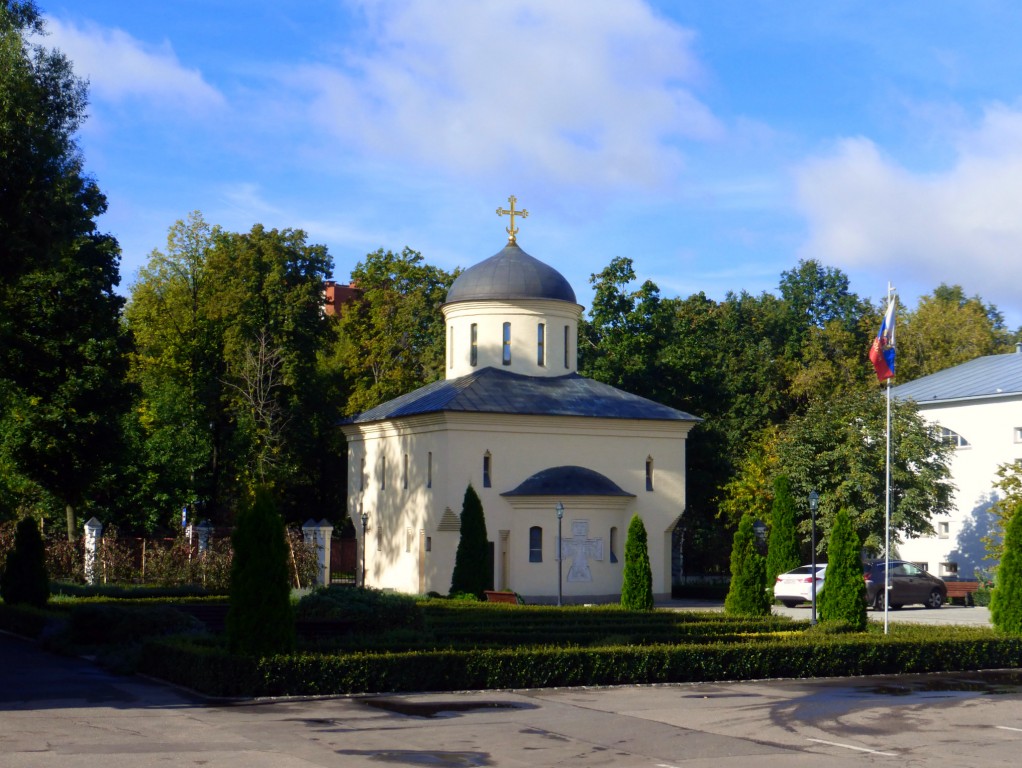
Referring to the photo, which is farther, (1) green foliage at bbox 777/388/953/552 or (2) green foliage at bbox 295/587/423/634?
(1) green foliage at bbox 777/388/953/552

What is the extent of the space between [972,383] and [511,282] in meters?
18.1

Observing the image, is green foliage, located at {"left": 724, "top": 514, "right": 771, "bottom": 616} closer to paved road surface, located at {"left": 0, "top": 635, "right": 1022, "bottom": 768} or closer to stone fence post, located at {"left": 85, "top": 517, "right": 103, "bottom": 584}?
paved road surface, located at {"left": 0, "top": 635, "right": 1022, "bottom": 768}

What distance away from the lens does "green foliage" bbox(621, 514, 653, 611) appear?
1153 inches

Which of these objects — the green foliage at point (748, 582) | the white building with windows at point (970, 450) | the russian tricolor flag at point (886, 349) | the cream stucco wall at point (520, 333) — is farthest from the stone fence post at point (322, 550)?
the russian tricolor flag at point (886, 349)

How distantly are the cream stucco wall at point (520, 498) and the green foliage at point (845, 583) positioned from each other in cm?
1568

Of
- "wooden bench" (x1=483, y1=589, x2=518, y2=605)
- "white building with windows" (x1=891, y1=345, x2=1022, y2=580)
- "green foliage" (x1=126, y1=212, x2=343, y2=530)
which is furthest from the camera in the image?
"green foliage" (x1=126, y1=212, x2=343, y2=530)

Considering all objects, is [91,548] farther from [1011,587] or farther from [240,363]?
[1011,587]

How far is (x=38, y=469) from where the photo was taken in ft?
121

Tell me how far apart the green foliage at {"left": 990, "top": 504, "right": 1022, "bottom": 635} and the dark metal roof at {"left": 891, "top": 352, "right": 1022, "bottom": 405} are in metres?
24.0

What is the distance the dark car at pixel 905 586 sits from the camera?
1371 inches

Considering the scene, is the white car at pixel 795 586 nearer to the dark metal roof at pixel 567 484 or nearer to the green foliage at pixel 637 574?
the dark metal roof at pixel 567 484

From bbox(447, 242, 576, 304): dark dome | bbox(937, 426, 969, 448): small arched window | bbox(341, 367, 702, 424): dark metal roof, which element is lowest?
bbox(937, 426, 969, 448): small arched window

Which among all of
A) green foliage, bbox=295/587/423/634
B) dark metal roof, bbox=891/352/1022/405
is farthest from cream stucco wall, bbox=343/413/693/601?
green foliage, bbox=295/587/423/634

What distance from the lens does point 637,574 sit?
96.3ft
